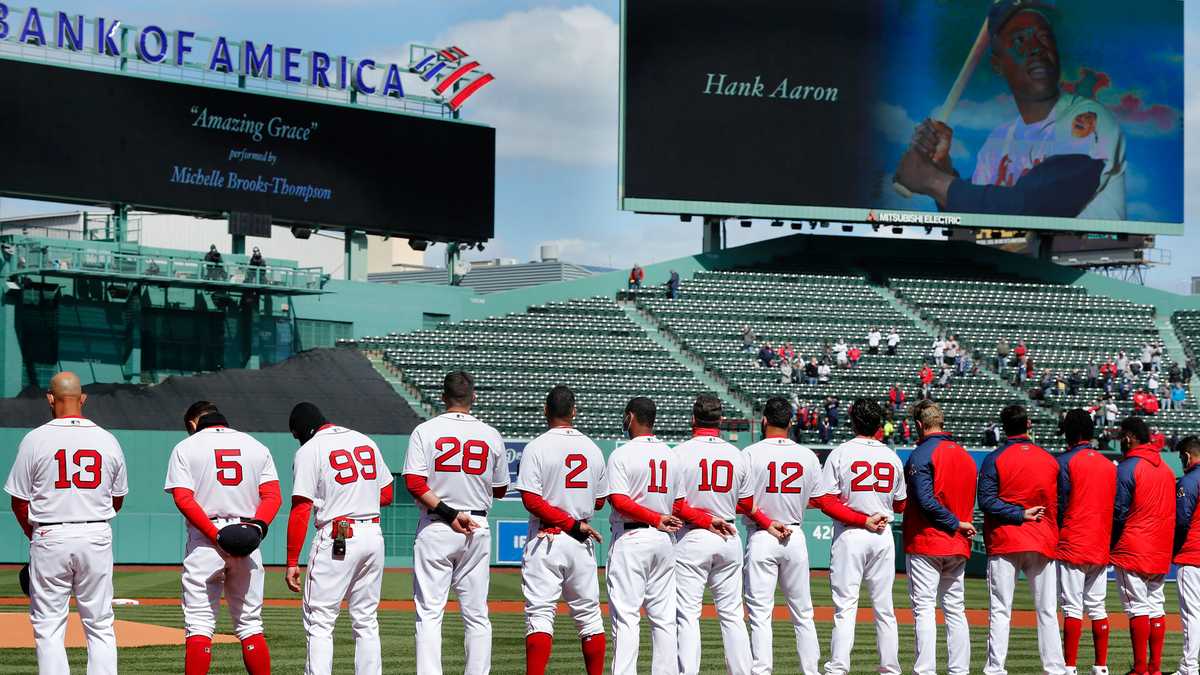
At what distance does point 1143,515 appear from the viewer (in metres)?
12.0

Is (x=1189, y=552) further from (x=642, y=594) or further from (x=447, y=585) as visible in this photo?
(x=447, y=585)

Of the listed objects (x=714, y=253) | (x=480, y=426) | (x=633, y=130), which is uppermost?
(x=633, y=130)

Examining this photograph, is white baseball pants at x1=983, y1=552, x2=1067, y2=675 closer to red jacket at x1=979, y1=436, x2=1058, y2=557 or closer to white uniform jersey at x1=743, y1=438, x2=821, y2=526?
red jacket at x1=979, y1=436, x2=1058, y2=557

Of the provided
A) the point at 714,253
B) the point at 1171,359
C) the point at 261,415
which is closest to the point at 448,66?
the point at 714,253

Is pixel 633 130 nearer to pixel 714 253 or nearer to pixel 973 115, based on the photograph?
pixel 714 253

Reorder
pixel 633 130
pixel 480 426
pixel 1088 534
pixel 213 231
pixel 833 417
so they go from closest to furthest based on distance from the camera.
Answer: pixel 480 426
pixel 1088 534
pixel 833 417
pixel 633 130
pixel 213 231

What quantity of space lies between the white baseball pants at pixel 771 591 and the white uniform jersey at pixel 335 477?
8.37ft

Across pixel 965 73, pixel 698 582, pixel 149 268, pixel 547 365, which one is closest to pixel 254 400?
pixel 149 268

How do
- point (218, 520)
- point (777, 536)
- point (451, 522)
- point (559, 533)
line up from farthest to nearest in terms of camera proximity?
point (777, 536) < point (559, 533) < point (451, 522) < point (218, 520)

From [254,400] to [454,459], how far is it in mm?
23275

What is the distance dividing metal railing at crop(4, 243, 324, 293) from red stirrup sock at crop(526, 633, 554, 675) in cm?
2654

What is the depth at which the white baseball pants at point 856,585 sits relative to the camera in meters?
10.6

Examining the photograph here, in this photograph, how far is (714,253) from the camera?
4400cm

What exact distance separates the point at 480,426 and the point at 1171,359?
37093 mm
